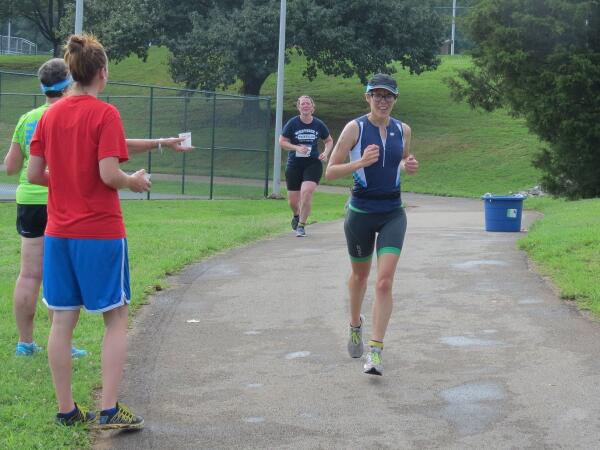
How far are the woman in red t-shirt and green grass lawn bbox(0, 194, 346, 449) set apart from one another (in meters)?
0.26

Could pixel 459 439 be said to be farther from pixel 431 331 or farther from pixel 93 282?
pixel 431 331

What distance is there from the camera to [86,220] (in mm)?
5277

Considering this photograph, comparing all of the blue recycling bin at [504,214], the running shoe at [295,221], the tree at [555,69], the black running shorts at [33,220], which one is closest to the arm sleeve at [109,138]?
the black running shorts at [33,220]

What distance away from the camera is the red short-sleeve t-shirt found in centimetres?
523

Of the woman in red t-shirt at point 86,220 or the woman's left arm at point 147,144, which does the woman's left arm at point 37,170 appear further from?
the woman's left arm at point 147,144

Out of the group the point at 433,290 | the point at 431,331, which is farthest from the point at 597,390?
the point at 433,290

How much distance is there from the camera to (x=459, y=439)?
17.5 feet

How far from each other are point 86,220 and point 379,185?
7.66 ft

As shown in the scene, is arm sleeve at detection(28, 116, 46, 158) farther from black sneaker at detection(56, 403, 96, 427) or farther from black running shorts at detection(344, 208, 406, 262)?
black running shorts at detection(344, 208, 406, 262)

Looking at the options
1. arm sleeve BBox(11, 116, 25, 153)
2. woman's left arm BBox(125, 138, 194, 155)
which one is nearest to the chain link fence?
arm sleeve BBox(11, 116, 25, 153)

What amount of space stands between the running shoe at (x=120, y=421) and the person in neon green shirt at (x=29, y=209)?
5.38 ft

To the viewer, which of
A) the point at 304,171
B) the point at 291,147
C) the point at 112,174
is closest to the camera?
the point at 112,174

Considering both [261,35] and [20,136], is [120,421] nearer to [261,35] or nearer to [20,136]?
[20,136]

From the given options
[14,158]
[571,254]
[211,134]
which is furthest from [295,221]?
[211,134]
